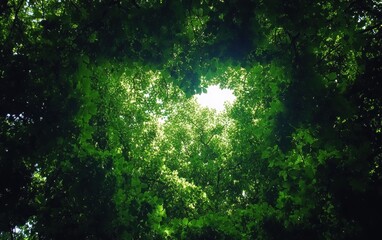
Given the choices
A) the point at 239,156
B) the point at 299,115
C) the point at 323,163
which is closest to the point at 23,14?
the point at 299,115

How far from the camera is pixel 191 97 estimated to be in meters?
6.83

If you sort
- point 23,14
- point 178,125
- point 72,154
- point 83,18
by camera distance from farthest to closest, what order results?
1. point 178,125
2. point 23,14
3. point 72,154
4. point 83,18

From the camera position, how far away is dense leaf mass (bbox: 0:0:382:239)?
5.16 m

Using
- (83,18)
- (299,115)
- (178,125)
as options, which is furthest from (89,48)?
(178,125)

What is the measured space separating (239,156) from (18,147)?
11.8 metres

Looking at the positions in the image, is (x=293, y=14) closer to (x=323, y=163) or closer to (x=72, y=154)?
(x=323, y=163)

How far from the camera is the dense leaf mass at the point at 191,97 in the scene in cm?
516

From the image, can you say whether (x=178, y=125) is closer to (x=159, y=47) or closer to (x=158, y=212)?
(x=158, y=212)

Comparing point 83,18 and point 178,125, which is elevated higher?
point 178,125

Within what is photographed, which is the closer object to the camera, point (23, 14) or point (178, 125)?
point (23, 14)

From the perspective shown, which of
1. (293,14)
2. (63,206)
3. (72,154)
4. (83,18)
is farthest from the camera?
(63,206)

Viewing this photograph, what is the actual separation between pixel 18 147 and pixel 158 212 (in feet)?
16.4

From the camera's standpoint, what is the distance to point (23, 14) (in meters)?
10.3

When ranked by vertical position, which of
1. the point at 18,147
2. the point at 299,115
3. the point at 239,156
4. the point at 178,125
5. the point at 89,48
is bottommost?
the point at 18,147
